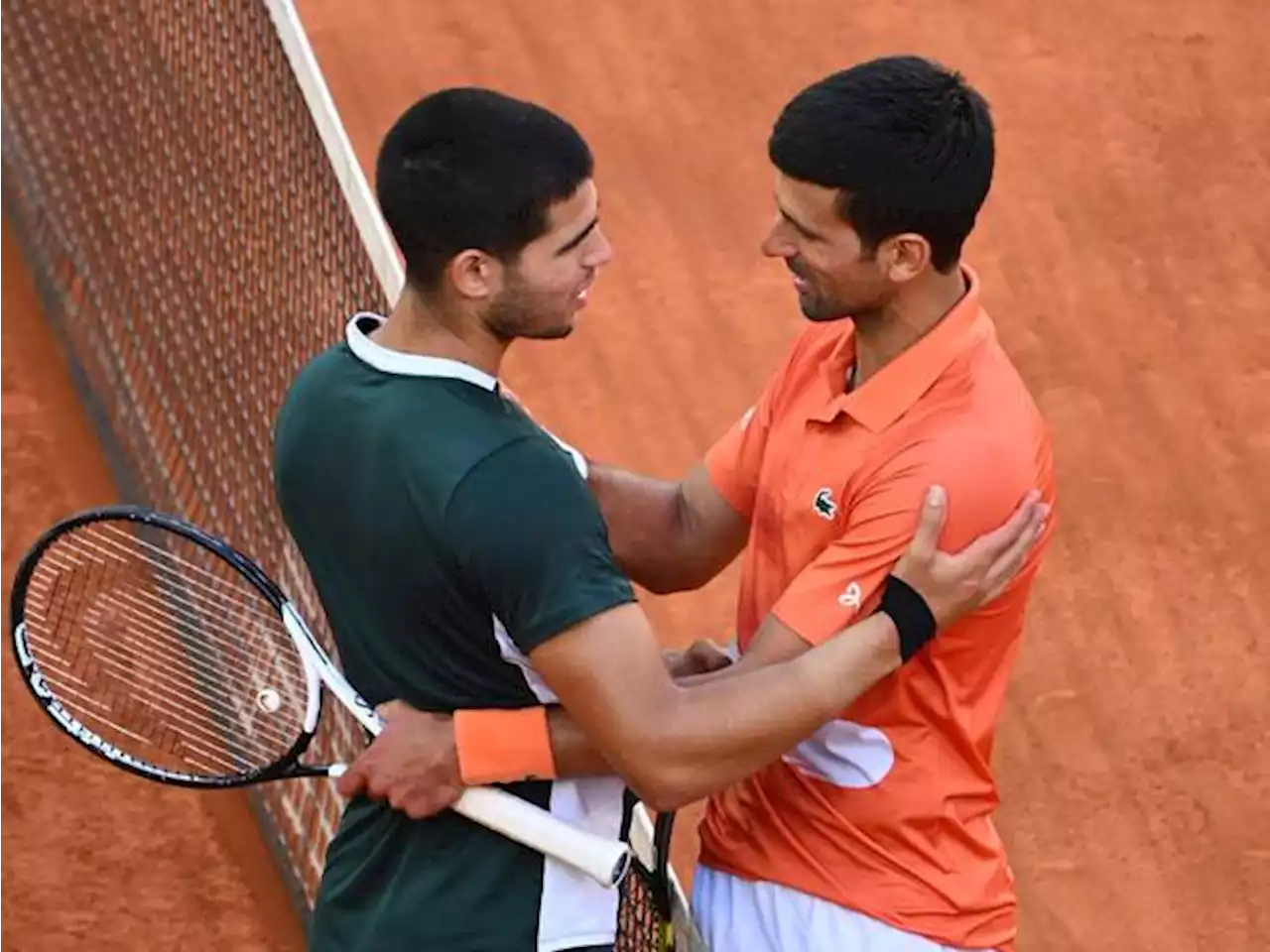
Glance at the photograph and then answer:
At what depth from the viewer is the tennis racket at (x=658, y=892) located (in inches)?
138

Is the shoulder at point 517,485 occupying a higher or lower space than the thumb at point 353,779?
higher

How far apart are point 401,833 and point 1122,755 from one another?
131 inches

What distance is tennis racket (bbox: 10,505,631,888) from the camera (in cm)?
327

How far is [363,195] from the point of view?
513cm

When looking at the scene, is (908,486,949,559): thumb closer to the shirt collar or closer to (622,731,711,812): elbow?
the shirt collar

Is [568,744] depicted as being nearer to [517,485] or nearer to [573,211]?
[517,485]

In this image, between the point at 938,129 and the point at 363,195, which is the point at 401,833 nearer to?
the point at 938,129

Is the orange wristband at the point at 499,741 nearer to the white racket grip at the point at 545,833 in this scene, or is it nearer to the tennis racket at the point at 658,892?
the white racket grip at the point at 545,833

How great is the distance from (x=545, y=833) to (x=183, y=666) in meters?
1.88

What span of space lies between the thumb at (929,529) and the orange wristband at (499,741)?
62 centimetres

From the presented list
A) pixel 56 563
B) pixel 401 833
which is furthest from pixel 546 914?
pixel 56 563

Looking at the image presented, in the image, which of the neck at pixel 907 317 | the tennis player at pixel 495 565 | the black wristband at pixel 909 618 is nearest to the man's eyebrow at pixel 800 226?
the neck at pixel 907 317

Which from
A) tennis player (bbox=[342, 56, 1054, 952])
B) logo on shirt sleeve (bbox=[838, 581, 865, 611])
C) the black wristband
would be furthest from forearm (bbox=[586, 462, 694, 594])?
the black wristband

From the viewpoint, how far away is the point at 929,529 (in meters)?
2.99
